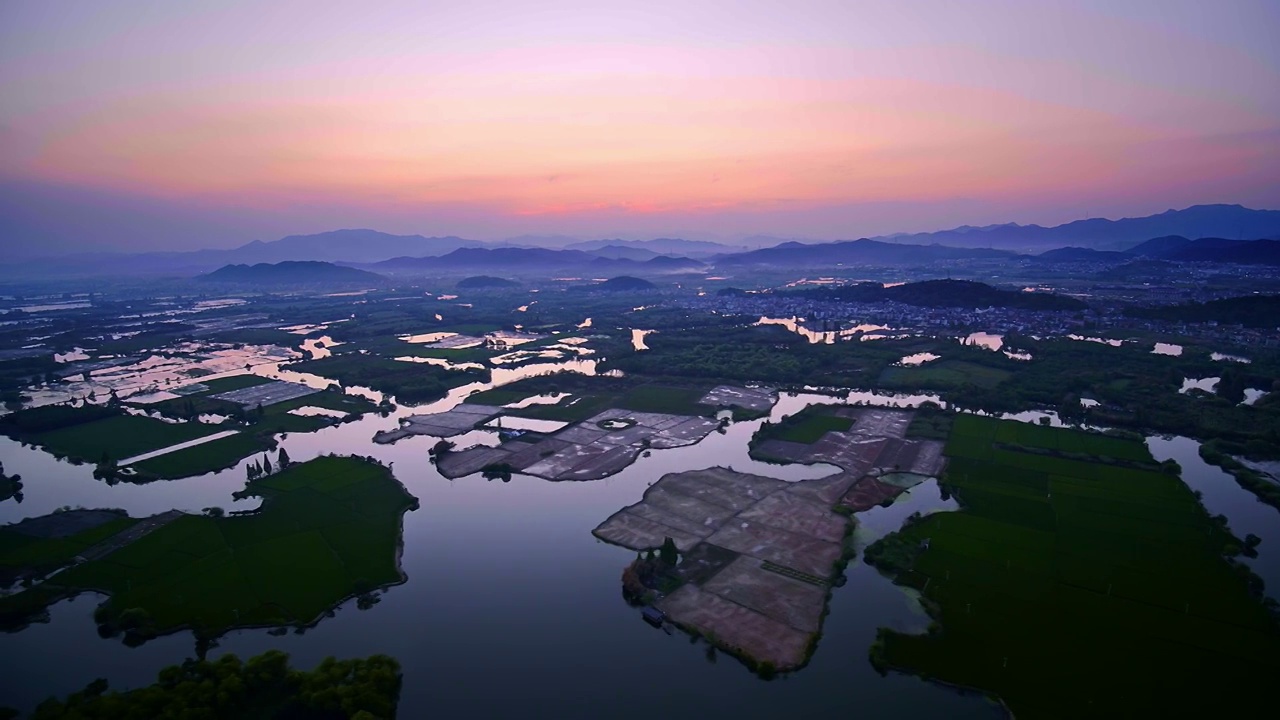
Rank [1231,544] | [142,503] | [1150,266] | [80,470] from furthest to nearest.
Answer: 1. [1150,266]
2. [80,470]
3. [142,503]
4. [1231,544]

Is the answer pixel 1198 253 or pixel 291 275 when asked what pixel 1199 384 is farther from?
pixel 291 275

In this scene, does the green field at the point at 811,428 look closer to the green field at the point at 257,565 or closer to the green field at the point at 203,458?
the green field at the point at 257,565

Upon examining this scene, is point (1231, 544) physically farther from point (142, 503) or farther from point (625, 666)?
point (142, 503)

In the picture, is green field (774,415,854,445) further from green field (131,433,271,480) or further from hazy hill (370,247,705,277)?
hazy hill (370,247,705,277)

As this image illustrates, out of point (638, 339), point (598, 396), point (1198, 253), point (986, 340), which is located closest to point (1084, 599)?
point (598, 396)

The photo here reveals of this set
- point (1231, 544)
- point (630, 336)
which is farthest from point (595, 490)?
point (630, 336)

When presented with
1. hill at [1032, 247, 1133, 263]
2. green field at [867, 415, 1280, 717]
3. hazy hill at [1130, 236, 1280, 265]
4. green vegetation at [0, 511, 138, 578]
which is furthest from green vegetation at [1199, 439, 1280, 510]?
hill at [1032, 247, 1133, 263]
